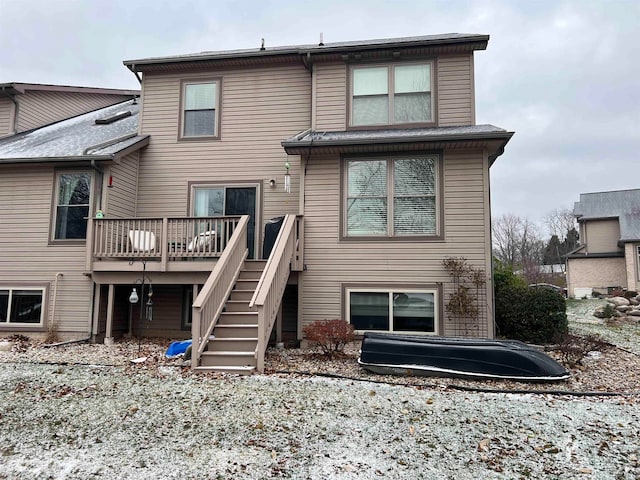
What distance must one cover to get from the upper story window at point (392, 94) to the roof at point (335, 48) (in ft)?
1.42

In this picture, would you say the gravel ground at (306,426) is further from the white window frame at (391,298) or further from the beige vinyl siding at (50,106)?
the beige vinyl siding at (50,106)

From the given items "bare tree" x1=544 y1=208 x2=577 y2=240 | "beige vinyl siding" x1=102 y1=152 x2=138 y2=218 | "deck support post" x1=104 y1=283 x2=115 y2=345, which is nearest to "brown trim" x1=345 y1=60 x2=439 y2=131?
"beige vinyl siding" x1=102 y1=152 x2=138 y2=218

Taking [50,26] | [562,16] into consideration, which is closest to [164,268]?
[562,16]

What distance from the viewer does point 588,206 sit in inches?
1048

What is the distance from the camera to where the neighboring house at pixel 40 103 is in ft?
40.8

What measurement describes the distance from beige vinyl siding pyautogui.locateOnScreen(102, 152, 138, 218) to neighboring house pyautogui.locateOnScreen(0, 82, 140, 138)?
5011 mm

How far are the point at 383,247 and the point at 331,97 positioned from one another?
360 centimetres

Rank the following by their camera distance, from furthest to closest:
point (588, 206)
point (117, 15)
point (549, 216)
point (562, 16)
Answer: point (549, 216) → point (588, 206) → point (117, 15) → point (562, 16)

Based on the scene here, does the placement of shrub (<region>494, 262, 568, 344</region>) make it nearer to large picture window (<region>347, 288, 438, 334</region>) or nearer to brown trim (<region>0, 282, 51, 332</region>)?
large picture window (<region>347, 288, 438, 334</region>)

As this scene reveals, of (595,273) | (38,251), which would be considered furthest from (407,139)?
(595,273)

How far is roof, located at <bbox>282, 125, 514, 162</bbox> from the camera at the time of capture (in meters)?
8.01

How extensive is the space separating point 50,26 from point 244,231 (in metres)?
29.5

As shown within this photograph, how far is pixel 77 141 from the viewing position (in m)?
10.7

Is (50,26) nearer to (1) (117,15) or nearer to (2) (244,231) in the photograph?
(1) (117,15)
